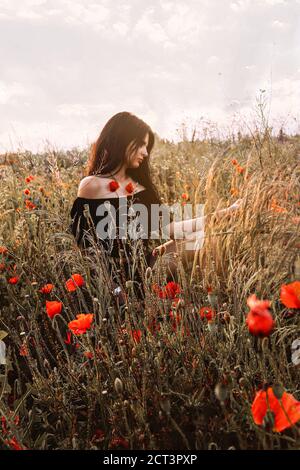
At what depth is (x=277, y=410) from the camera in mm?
1110

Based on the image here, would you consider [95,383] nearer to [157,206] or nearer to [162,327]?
[162,327]

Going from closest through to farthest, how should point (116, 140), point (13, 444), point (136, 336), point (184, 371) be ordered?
point (13, 444), point (184, 371), point (136, 336), point (116, 140)

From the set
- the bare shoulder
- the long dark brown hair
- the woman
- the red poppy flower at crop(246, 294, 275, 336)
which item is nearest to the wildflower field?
the red poppy flower at crop(246, 294, 275, 336)

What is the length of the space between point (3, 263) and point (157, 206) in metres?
1.30

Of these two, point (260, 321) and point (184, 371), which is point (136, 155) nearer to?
point (184, 371)

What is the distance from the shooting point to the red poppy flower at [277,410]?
106 centimetres

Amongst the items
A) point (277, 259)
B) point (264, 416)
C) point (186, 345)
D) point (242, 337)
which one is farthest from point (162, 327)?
point (264, 416)

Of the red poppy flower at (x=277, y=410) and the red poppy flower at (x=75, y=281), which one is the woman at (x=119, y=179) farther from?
the red poppy flower at (x=277, y=410)

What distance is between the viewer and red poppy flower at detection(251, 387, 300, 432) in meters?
1.06

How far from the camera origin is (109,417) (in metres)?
1.46

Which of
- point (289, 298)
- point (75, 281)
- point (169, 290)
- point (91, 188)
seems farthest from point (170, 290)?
point (91, 188)

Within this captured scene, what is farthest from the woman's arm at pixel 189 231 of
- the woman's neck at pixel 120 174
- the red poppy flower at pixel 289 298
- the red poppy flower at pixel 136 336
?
the red poppy flower at pixel 289 298

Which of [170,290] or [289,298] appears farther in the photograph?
[170,290]
